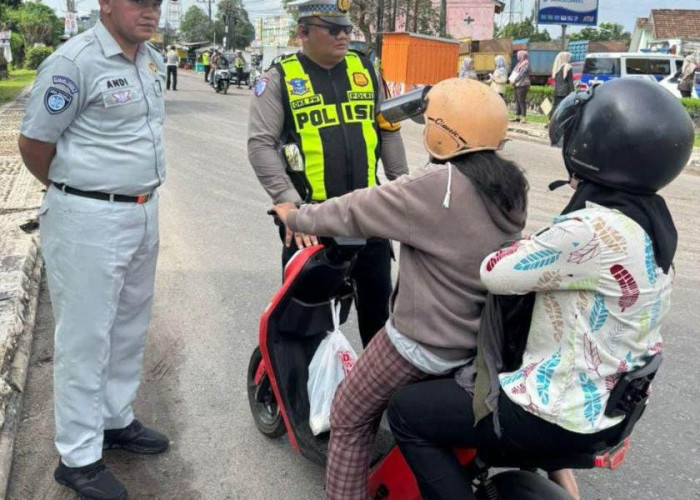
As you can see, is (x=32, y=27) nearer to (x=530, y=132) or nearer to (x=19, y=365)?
(x=530, y=132)

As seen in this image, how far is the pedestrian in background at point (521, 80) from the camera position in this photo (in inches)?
696

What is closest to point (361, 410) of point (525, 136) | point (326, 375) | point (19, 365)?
point (326, 375)

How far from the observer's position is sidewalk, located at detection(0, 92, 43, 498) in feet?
10.5

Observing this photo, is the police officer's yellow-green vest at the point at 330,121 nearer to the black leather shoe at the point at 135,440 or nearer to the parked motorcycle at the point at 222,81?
the black leather shoe at the point at 135,440

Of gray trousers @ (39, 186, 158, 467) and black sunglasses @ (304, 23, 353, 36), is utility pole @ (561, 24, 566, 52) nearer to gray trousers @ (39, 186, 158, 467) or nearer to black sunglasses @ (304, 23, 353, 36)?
black sunglasses @ (304, 23, 353, 36)

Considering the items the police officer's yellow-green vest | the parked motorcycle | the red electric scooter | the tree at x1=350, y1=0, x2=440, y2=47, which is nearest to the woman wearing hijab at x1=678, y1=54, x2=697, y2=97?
the parked motorcycle

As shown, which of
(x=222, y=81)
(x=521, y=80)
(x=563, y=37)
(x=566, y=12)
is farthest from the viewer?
(x=222, y=81)

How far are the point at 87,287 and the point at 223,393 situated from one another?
4.14 feet

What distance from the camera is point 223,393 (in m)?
3.62

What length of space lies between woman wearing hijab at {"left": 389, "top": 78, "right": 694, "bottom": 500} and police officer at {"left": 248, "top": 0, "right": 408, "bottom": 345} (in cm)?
131

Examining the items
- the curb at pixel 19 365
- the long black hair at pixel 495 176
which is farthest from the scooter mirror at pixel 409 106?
the curb at pixel 19 365

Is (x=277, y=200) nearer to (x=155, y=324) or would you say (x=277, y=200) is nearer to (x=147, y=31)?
(x=147, y=31)

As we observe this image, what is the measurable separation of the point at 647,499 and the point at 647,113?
1.84 m

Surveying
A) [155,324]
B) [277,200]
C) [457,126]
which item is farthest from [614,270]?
[155,324]
